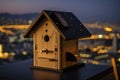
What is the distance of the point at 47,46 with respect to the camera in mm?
1894

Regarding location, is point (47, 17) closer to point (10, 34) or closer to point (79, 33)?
point (79, 33)

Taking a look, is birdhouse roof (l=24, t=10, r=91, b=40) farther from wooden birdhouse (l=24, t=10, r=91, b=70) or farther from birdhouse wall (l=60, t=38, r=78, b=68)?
birdhouse wall (l=60, t=38, r=78, b=68)

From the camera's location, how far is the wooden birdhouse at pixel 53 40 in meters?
1.81

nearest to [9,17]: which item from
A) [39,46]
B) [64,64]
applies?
[39,46]

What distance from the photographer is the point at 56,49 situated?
1847mm

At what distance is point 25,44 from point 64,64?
1.09 m

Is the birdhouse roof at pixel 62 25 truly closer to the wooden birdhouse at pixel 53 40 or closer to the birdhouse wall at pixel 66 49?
the wooden birdhouse at pixel 53 40

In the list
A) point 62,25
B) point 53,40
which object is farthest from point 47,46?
point 62,25

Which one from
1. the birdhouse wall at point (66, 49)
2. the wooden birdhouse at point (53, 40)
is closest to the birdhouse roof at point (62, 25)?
the wooden birdhouse at point (53, 40)

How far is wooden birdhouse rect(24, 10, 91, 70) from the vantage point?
5.93ft

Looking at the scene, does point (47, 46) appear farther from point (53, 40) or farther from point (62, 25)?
point (62, 25)

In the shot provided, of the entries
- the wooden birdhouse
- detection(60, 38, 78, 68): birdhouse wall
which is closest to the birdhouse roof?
the wooden birdhouse

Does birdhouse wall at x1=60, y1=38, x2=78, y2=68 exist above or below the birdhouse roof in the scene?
below

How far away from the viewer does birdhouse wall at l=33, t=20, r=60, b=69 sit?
184 cm
